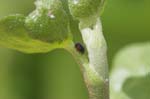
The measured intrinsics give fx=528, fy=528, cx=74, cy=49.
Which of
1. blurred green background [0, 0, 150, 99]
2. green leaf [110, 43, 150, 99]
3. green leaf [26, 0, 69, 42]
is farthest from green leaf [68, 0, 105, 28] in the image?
blurred green background [0, 0, 150, 99]

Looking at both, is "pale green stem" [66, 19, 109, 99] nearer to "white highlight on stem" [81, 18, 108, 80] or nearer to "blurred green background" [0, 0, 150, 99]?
"white highlight on stem" [81, 18, 108, 80]

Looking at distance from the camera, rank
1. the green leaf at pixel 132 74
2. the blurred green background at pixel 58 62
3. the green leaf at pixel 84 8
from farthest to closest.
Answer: the blurred green background at pixel 58 62 < the green leaf at pixel 132 74 < the green leaf at pixel 84 8

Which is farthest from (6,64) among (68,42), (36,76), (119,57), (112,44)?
(68,42)

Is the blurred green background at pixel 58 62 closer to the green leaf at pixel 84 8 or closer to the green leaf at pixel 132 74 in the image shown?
the green leaf at pixel 132 74

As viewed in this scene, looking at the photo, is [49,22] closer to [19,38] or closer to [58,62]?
[19,38]

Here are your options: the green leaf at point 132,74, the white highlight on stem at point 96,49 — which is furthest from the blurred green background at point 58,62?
the white highlight on stem at point 96,49

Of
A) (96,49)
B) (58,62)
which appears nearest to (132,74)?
(96,49)
